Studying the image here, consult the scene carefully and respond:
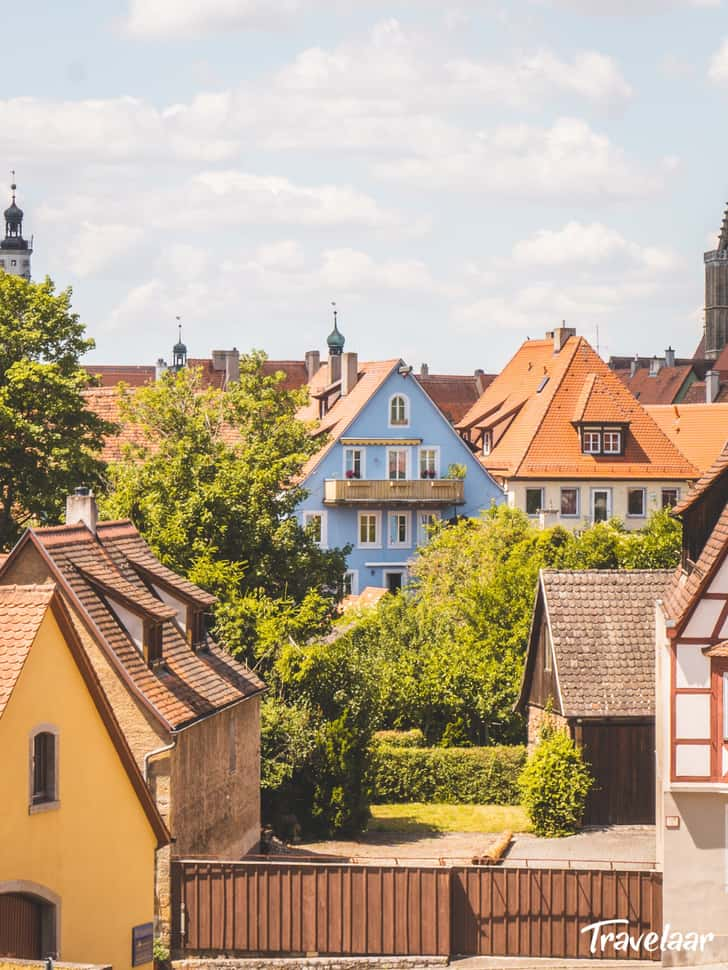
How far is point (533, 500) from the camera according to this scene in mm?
71625

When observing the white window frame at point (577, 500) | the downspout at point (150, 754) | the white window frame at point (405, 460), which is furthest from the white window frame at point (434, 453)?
the downspout at point (150, 754)

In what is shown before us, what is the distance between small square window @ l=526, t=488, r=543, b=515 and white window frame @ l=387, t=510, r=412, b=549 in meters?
4.87

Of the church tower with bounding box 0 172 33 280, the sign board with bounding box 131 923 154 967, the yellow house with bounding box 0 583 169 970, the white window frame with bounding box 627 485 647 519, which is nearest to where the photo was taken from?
the yellow house with bounding box 0 583 169 970

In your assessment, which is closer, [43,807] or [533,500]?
[43,807]

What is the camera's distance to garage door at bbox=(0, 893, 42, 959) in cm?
1930

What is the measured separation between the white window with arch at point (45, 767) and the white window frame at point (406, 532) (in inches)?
2010

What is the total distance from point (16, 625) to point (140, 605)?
798cm

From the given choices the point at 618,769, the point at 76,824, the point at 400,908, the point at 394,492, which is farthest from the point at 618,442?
the point at 76,824

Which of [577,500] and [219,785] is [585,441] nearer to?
[577,500]

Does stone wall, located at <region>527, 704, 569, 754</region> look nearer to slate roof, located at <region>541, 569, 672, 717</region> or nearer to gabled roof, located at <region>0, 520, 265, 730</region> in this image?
slate roof, located at <region>541, 569, 672, 717</region>

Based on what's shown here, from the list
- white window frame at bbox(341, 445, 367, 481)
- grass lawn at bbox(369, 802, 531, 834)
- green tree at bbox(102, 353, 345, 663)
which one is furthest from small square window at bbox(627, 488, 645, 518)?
grass lawn at bbox(369, 802, 531, 834)

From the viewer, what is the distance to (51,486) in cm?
4712

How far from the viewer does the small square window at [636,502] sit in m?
71.8

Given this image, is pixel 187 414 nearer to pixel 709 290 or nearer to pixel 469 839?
pixel 469 839
